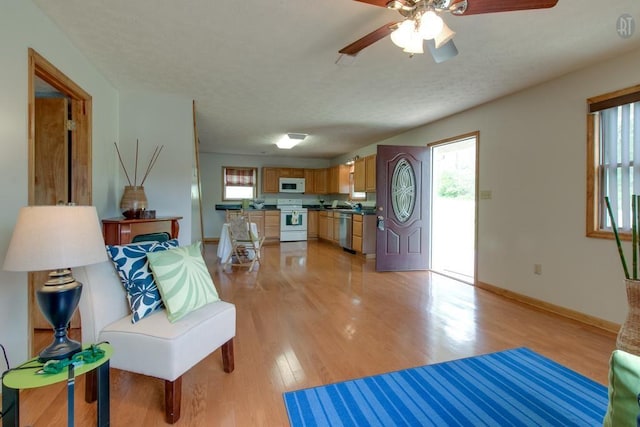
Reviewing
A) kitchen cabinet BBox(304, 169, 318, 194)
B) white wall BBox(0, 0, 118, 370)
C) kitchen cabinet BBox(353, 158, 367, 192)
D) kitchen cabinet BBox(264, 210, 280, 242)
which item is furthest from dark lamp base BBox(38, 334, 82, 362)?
kitchen cabinet BBox(304, 169, 318, 194)

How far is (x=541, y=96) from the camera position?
318cm

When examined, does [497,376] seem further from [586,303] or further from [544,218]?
[544,218]

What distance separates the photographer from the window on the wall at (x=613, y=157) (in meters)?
2.51

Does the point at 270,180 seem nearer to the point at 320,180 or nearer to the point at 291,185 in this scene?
the point at 291,185

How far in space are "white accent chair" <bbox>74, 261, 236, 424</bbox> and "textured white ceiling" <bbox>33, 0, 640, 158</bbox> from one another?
5.82 ft

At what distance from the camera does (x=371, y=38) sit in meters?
1.86

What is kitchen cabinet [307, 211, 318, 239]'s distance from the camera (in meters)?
8.18

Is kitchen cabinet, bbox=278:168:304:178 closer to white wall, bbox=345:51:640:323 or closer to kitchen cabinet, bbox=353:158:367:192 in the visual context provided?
kitchen cabinet, bbox=353:158:367:192

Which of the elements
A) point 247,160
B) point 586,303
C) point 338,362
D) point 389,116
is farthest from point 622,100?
point 247,160

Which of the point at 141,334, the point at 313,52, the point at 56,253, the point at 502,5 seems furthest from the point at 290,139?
the point at 56,253

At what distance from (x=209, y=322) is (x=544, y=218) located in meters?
3.40

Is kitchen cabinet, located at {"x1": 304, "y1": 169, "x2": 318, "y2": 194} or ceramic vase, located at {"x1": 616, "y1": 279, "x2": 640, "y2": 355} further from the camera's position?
kitchen cabinet, located at {"x1": 304, "y1": 169, "x2": 318, "y2": 194}

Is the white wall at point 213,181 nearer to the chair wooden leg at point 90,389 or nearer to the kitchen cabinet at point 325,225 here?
the kitchen cabinet at point 325,225

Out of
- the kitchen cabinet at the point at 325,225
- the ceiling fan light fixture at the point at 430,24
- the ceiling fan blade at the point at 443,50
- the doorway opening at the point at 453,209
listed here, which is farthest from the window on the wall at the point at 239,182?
the ceiling fan light fixture at the point at 430,24
